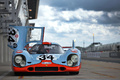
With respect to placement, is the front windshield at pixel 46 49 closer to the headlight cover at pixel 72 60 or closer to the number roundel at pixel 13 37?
the number roundel at pixel 13 37

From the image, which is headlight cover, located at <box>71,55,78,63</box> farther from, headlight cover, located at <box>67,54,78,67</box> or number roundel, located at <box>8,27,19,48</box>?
number roundel, located at <box>8,27,19,48</box>

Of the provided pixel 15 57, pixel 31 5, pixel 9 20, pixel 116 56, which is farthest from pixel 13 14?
pixel 31 5

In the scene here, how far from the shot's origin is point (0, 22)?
18359 millimetres

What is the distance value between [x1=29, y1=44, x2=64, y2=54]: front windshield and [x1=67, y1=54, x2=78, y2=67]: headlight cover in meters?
0.84

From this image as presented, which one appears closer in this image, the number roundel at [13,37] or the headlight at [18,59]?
the headlight at [18,59]

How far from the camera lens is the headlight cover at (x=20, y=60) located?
28.2ft

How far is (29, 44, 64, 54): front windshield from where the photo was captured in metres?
9.47

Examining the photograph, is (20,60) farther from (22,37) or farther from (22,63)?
(22,37)

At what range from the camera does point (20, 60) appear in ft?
28.5

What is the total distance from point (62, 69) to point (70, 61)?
1.22ft

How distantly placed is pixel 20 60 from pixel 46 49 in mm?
1338

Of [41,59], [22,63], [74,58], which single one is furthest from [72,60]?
[22,63]

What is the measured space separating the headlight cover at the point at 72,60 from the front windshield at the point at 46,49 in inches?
33.0

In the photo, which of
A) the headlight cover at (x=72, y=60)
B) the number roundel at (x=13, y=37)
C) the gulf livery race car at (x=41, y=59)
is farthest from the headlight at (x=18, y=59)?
the headlight cover at (x=72, y=60)
